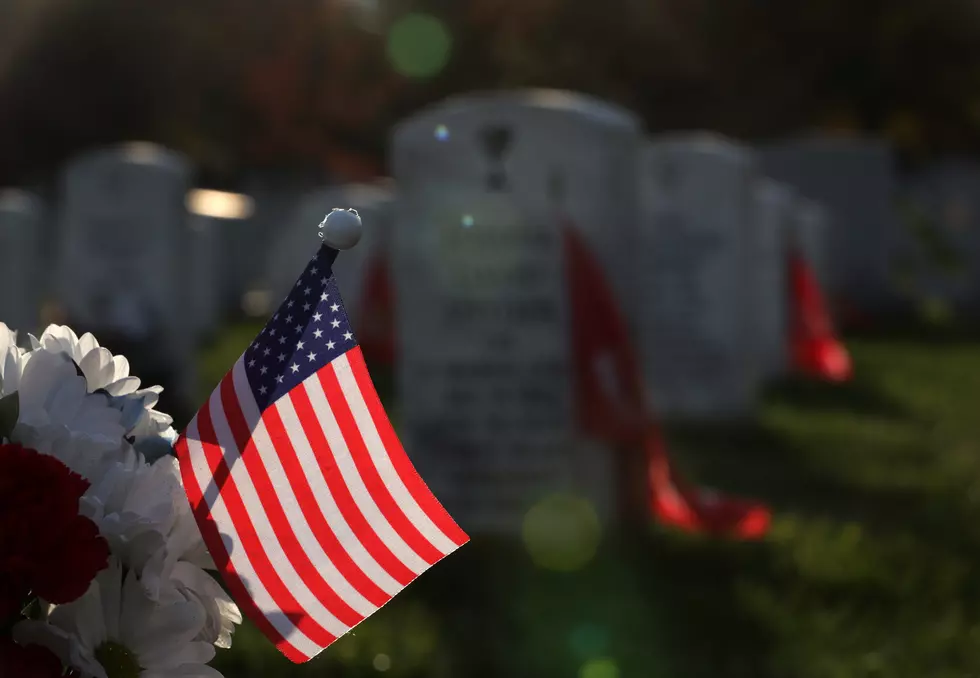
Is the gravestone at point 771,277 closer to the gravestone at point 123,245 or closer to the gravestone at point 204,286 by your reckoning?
the gravestone at point 123,245

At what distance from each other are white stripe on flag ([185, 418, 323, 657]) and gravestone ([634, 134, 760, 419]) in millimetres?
8189

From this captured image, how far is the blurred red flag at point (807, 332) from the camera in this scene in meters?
14.3

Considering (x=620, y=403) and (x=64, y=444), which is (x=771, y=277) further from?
(x=64, y=444)

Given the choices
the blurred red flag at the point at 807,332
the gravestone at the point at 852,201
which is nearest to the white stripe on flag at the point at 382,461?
the blurred red flag at the point at 807,332

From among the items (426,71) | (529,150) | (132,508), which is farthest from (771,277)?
(426,71)

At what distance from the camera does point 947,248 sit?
75.5 ft

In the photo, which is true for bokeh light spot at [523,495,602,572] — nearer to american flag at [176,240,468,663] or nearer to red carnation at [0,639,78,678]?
american flag at [176,240,468,663]

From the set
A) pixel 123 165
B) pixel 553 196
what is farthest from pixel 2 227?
pixel 553 196

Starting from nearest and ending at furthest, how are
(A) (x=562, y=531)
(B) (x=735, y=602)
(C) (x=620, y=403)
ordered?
(B) (x=735, y=602) < (A) (x=562, y=531) < (C) (x=620, y=403)

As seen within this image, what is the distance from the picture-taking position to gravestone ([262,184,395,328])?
1518cm

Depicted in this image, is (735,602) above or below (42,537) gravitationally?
below

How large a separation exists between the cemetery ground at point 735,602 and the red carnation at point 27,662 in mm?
2902

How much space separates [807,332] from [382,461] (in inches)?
515

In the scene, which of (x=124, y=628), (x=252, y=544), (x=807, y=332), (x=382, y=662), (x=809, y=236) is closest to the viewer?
(x=124, y=628)
